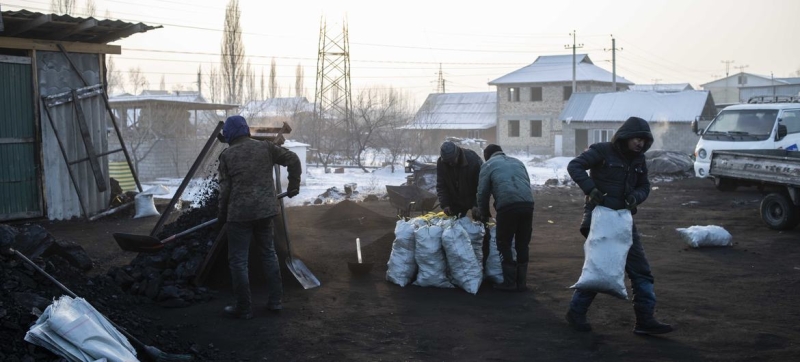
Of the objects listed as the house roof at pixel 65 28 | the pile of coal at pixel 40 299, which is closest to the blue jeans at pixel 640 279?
the pile of coal at pixel 40 299

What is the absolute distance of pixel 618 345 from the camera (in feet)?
18.5

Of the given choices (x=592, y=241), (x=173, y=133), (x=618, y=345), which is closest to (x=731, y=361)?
(x=618, y=345)

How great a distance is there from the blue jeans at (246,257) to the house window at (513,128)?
46.1 meters

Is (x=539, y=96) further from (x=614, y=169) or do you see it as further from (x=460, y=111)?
(x=614, y=169)

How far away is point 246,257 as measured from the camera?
666 centimetres

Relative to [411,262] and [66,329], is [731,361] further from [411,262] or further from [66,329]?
[66,329]

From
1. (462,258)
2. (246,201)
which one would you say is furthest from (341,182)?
(246,201)

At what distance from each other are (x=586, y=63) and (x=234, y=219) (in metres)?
50.4

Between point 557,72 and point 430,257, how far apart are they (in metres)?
45.5

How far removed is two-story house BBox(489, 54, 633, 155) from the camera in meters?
49.7

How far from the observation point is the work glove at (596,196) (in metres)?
5.77

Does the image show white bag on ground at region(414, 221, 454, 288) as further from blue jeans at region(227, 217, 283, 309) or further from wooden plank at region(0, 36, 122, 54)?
wooden plank at region(0, 36, 122, 54)

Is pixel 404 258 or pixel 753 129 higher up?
pixel 753 129

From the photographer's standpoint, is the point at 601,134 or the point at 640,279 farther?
the point at 601,134
